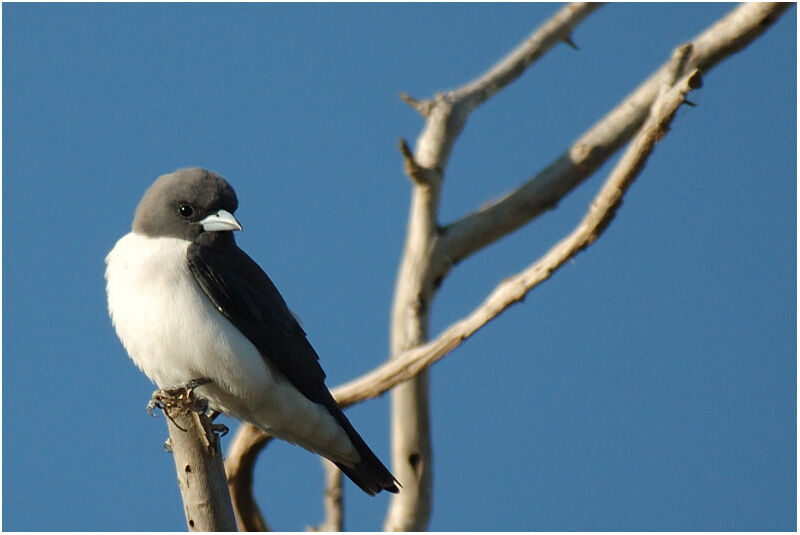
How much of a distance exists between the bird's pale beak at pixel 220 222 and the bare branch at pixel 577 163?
334 centimetres

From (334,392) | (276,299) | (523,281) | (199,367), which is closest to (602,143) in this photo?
(523,281)

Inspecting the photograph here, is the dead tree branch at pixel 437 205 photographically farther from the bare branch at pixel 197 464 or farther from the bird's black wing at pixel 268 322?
the bare branch at pixel 197 464

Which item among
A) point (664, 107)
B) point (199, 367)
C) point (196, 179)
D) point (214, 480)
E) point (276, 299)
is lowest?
point (214, 480)

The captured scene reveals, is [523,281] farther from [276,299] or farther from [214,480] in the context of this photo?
[214,480]

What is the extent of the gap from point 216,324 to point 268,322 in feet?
1.34

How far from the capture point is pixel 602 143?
10.9 metres

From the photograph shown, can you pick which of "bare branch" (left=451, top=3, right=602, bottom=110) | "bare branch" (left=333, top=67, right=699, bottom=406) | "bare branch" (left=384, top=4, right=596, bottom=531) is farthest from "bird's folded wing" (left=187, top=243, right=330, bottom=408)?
"bare branch" (left=451, top=3, right=602, bottom=110)

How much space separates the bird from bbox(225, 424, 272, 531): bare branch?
1.34 meters

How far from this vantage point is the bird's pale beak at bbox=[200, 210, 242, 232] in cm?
735

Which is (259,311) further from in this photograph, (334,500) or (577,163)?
(577,163)

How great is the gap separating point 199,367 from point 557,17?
5847 millimetres

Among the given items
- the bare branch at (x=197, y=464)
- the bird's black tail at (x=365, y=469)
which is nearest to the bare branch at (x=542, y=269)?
the bird's black tail at (x=365, y=469)

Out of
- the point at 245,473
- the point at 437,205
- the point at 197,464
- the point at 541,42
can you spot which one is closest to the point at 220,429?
the point at 197,464

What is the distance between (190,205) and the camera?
7.51 m
